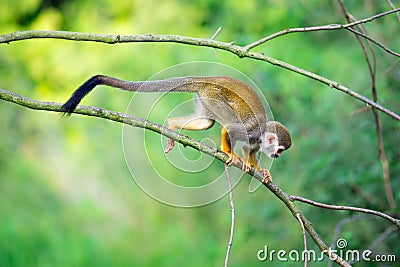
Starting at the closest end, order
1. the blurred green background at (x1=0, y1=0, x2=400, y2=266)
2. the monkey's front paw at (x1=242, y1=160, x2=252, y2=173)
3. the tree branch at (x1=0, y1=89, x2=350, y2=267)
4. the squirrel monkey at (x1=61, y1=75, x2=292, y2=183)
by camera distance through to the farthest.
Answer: the tree branch at (x1=0, y1=89, x2=350, y2=267), the monkey's front paw at (x1=242, y1=160, x2=252, y2=173), the squirrel monkey at (x1=61, y1=75, x2=292, y2=183), the blurred green background at (x1=0, y1=0, x2=400, y2=266)

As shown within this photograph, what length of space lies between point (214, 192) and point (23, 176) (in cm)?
317

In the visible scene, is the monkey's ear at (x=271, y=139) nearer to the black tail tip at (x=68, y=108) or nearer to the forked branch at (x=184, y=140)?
the forked branch at (x=184, y=140)

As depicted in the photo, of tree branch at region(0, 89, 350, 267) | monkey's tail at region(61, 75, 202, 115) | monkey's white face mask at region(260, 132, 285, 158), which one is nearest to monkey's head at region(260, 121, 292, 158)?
monkey's white face mask at region(260, 132, 285, 158)

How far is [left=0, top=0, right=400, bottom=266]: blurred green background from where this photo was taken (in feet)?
14.5

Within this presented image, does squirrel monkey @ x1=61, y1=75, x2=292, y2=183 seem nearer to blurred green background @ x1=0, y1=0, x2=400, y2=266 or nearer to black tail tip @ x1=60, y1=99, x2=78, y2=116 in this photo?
blurred green background @ x1=0, y1=0, x2=400, y2=266

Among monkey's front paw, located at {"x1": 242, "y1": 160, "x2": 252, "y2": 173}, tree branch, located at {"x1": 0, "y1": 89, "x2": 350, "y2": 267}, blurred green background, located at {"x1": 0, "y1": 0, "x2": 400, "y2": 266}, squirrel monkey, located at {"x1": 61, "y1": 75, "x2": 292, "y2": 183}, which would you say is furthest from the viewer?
blurred green background, located at {"x1": 0, "y1": 0, "x2": 400, "y2": 266}

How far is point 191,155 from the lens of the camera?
4.79m

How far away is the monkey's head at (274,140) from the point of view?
326 cm

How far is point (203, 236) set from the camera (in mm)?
5676

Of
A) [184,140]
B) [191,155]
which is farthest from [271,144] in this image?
[191,155]

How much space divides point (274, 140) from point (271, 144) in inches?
1.1

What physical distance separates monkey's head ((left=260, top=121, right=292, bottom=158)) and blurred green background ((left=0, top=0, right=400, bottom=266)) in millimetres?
508

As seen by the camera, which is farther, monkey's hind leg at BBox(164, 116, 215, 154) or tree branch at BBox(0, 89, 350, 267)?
monkey's hind leg at BBox(164, 116, 215, 154)

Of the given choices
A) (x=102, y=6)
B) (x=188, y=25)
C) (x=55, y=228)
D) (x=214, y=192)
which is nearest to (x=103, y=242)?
(x=55, y=228)
